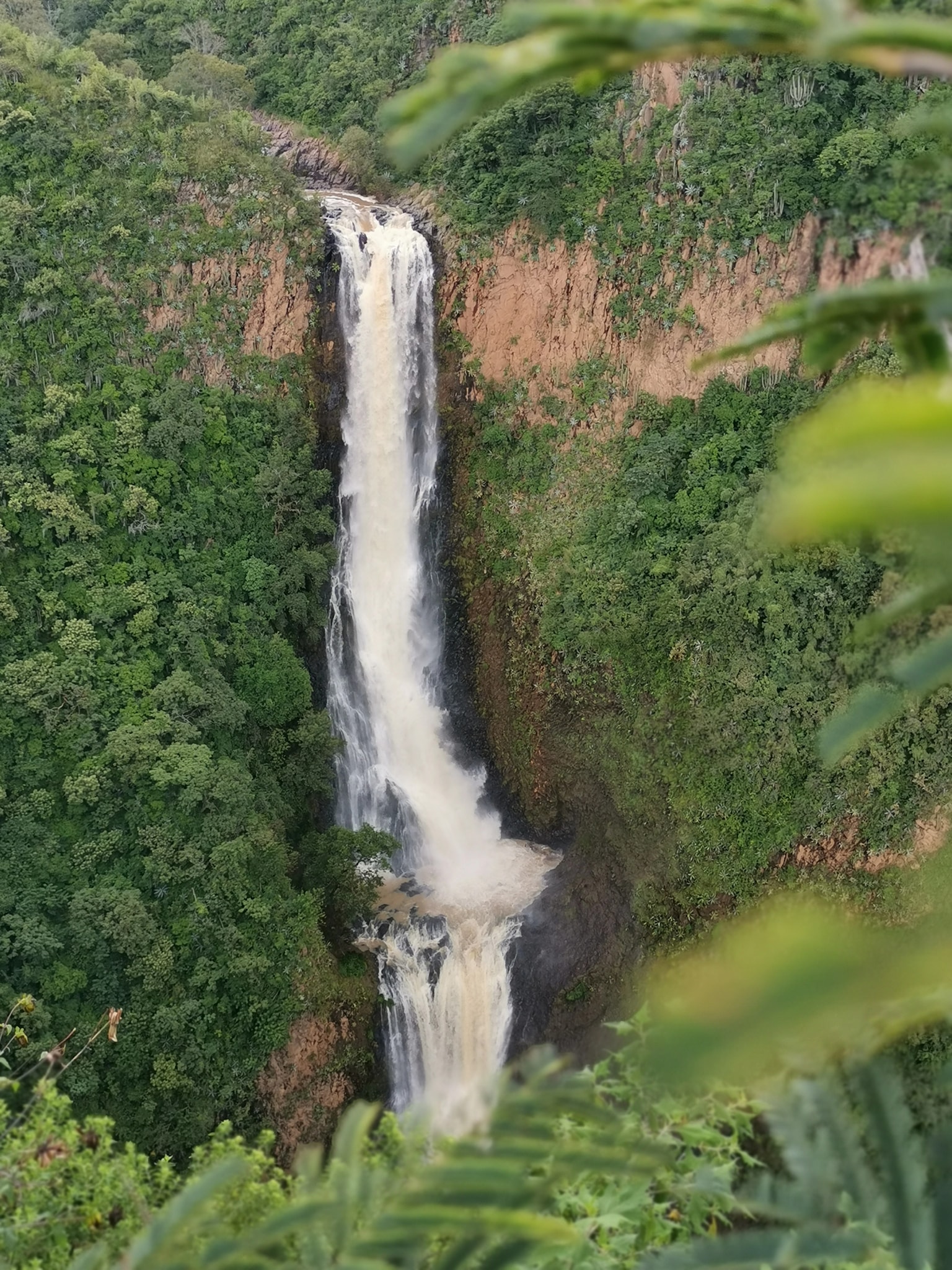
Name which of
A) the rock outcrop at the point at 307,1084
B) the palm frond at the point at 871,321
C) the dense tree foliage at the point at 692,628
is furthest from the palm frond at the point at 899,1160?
the rock outcrop at the point at 307,1084

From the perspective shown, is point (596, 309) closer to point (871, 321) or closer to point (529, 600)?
point (529, 600)

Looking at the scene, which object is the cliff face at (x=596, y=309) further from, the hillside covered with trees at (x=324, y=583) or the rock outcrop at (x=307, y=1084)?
the rock outcrop at (x=307, y=1084)

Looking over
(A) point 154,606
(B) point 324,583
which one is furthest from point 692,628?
(A) point 154,606

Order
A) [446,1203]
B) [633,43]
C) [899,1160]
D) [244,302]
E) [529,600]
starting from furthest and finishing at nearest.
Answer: [244,302]
[529,600]
[899,1160]
[446,1203]
[633,43]

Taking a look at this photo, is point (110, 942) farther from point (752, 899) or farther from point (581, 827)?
point (752, 899)

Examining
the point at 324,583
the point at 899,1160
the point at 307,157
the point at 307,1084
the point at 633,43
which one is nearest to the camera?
the point at 633,43

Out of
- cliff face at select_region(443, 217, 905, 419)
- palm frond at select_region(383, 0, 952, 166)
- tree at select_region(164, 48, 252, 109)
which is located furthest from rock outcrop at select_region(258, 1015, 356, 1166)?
tree at select_region(164, 48, 252, 109)
